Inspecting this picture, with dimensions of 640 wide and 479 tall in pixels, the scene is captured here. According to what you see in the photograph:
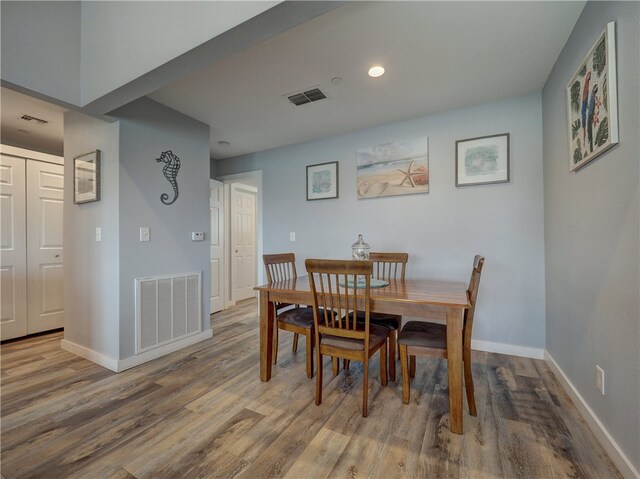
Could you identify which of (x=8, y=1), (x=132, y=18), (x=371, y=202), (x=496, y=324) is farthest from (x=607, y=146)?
(x=8, y=1)

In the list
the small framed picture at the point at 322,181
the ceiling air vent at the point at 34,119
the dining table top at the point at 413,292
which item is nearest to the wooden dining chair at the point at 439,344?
the dining table top at the point at 413,292

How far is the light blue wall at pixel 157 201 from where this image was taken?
2408mm

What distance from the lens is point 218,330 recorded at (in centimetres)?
338

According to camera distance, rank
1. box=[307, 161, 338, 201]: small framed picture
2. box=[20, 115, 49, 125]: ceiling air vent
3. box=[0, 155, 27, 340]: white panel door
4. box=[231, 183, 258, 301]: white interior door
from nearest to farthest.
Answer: box=[20, 115, 49, 125]: ceiling air vent < box=[0, 155, 27, 340]: white panel door < box=[307, 161, 338, 201]: small framed picture < box=[231, 183, 258, 301]: white interior door

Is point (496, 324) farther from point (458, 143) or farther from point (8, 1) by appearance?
point (8, 1)

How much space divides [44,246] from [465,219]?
459 cm

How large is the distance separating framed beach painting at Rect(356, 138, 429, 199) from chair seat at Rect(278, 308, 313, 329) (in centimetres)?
158

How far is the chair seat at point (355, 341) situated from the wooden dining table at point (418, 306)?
180 mm

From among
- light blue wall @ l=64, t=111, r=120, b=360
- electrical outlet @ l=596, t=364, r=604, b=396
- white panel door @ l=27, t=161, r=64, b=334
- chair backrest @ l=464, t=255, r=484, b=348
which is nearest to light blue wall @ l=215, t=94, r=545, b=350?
electrical outlet @ l=596, t=364, r=604, b=396

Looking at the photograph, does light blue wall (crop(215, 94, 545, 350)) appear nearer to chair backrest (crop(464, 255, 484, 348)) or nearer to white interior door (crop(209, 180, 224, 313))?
chair backrest (crop(464, 255, 484, 348))

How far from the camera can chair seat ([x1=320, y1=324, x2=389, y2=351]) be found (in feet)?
5.73

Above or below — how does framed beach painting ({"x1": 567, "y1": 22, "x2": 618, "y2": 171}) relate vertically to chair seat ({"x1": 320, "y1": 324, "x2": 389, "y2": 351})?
above

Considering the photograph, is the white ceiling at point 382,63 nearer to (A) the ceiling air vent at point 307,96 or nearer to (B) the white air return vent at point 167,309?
(A) the ceiling air vent at point 307,96

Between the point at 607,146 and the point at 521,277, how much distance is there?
1.52 m
